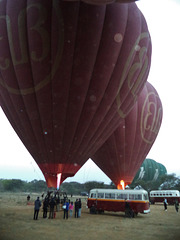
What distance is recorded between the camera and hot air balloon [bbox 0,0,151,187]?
14438 millimetres

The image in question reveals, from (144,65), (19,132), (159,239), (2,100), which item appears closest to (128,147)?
(144,65)

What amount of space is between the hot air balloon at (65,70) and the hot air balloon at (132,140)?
7769mm

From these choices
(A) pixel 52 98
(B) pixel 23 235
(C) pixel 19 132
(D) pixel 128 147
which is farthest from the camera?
(D) pixel 128 147

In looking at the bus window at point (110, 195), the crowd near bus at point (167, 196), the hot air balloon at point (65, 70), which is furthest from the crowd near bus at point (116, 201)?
the crowd near bus at point (167, 196)

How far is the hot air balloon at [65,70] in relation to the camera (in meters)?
14.4

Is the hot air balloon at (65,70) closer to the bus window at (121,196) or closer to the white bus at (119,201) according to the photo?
the white bus at (119,201)

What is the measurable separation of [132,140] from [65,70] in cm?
1366

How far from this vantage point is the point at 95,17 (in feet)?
47.5

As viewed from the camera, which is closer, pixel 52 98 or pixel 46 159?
pixel 52 98

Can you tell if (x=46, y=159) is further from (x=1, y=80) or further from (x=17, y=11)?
(x=17, y=11)

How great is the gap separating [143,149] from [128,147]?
2.26 metres

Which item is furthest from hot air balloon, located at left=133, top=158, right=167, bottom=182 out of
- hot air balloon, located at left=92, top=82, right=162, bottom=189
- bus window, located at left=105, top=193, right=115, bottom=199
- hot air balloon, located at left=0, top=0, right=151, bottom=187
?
hot air balloon, located at left=0, top=0, right=151, bottom=187

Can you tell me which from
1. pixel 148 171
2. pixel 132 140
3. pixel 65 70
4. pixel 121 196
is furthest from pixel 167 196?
pixel 148 171

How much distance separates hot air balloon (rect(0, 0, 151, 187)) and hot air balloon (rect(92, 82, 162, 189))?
7.77 m
